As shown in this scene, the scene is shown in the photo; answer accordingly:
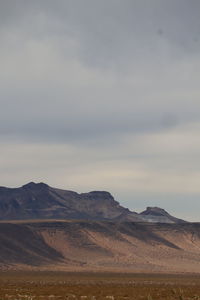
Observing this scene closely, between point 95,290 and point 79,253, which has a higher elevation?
point 79,253

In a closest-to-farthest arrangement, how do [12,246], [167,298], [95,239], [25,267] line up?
[167,298]
[25,267]
[12,246]
[95,239]

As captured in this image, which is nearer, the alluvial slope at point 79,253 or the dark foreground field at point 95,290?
the dark foreground field at point 95,290

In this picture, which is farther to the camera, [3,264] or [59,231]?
[59,231]

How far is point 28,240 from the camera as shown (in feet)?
611

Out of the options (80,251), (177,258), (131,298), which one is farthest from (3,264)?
(131,298)

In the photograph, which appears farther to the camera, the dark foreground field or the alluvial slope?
the alluvial slope

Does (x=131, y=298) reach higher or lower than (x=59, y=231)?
lower

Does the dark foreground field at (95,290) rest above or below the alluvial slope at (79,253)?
below

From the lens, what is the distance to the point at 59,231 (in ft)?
655

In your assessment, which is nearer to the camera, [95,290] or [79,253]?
[95,290]

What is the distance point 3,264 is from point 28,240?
29.0 m

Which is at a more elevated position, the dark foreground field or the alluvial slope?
the alluvial slope

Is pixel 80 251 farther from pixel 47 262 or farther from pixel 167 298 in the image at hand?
pixel 167 298

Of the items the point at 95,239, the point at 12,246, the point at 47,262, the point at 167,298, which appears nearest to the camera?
the point at 167,298
